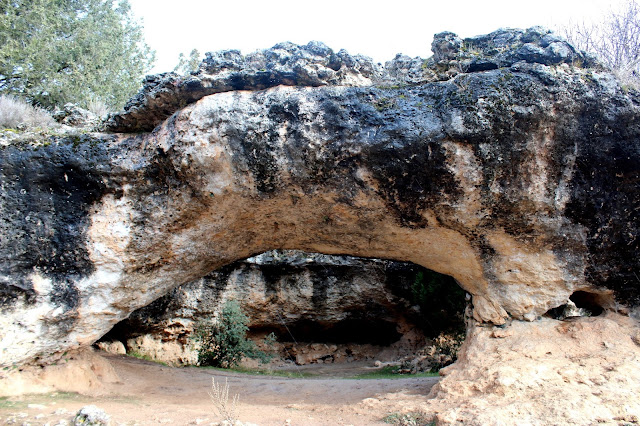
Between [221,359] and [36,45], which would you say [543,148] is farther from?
[36,45]

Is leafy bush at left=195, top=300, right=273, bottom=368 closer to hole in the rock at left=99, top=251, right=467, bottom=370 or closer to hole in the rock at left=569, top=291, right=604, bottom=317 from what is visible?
hole in the rock at left=99, top=251, right=467, bottom=370

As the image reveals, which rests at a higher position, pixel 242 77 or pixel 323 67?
pixel 323 67

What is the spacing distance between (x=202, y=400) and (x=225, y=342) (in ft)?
15.5

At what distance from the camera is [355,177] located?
17.1ft

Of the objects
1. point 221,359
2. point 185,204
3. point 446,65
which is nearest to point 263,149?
point 185,204

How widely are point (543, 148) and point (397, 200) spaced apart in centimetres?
170

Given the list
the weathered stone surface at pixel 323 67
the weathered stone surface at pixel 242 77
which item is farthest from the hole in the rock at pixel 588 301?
the weathered stone surface at pixel 242 77

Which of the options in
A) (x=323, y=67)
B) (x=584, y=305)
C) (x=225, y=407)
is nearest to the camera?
(x=225, y=407)

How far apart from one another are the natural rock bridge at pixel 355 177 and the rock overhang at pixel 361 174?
0.06 ft

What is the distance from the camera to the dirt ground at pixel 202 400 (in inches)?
177

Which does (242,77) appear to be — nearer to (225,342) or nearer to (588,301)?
(588,301)

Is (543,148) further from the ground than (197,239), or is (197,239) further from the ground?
(543,148)

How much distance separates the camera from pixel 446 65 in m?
5.60

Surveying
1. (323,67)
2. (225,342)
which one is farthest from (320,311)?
(323,67)
